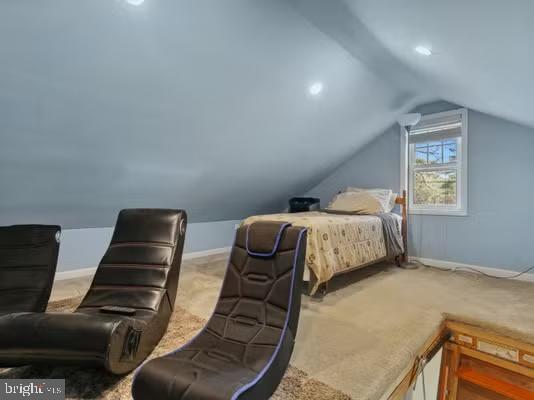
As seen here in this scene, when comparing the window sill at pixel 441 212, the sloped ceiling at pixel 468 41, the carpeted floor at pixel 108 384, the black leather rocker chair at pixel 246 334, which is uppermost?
the sloped ceiling at pixel 468 41

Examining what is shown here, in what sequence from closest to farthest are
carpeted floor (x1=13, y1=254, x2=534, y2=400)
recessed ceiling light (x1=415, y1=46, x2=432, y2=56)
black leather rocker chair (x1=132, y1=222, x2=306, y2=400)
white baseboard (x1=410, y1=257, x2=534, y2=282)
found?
black leather rocker chair (x1=132, y1=222, x2=306, y2=400) → carpeted floor (x1=13, y1=254, x2=534, y2=400) → recessed ceiling light (x1=415, y1=46, x2=432, y2=56) → white baseboard (x1=410, y1=257, x2=534, y2=282)

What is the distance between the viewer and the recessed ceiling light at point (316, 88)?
302 cm

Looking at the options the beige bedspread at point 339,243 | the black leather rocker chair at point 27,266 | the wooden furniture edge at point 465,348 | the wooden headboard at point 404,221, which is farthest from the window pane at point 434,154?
the black leather rocker chair at point 27,266

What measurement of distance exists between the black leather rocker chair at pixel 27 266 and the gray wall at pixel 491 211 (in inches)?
160

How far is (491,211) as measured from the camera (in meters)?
3.47

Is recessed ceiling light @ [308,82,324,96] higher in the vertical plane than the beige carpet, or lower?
higher

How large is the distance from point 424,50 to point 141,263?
8.20 ft

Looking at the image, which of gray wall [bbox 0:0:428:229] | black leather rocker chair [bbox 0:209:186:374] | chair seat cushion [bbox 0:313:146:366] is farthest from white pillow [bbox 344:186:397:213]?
chair seat cushion [bbox 0:313:146:366]

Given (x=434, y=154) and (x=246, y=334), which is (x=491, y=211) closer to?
(x=434, y=154)

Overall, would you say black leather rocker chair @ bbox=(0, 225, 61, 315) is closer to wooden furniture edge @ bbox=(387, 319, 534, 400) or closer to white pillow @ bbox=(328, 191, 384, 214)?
wooden furniture edge @ bbox=(387, 319, 534, 400)

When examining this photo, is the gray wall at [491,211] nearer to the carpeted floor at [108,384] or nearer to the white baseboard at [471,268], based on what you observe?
the white baseboard at [471,268]

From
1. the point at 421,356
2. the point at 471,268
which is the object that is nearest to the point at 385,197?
the point at 471,268

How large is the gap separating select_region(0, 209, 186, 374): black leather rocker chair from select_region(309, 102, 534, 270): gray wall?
3302mm

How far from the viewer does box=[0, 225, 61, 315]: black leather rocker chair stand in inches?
73.8
